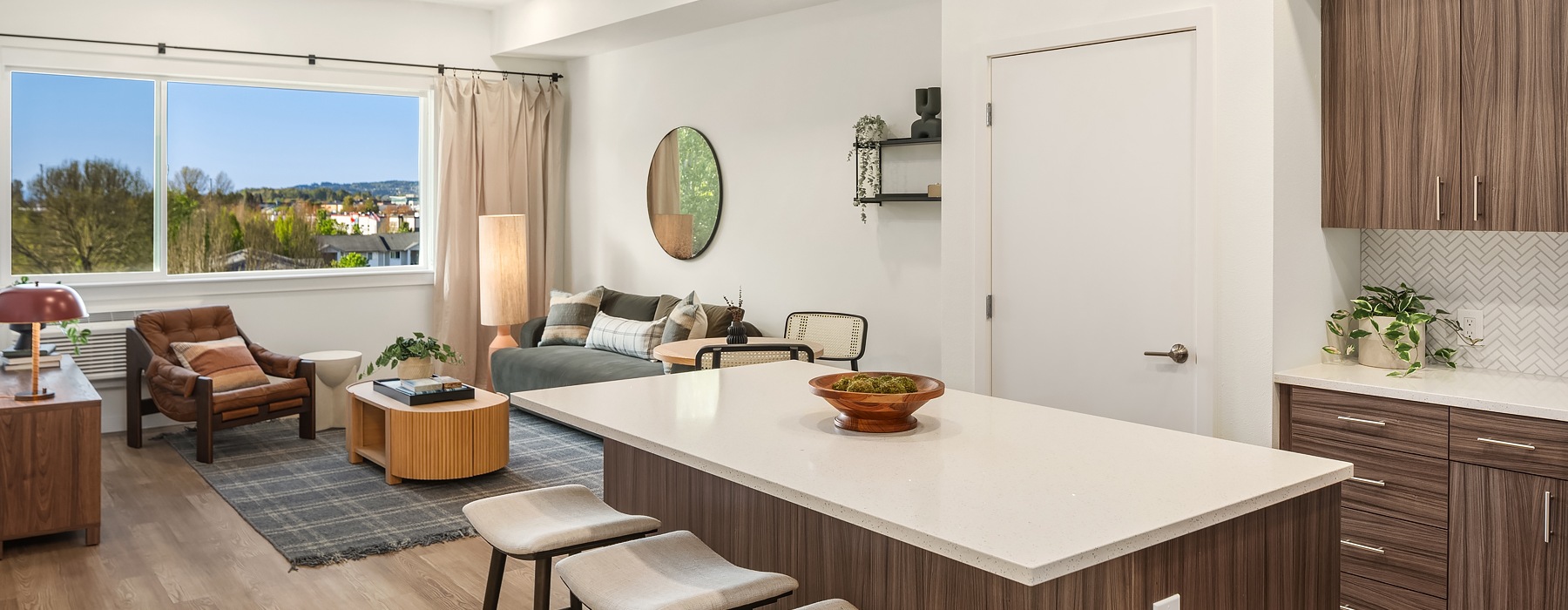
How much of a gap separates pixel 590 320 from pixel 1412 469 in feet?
15.7

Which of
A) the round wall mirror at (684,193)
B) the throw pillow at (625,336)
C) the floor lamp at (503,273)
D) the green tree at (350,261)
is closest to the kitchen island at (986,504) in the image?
the throw pillow at (625,336)

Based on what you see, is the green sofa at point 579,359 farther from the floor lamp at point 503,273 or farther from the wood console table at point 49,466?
the wood console table at point 49,466

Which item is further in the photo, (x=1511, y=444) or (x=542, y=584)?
(x=1511, y=444)

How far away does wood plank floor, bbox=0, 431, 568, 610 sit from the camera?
349cm

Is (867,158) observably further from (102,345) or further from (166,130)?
(102,345)

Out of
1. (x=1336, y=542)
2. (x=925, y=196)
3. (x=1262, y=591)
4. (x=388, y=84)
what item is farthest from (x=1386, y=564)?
(x=388, y=84)

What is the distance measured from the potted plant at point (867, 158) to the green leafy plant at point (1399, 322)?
221cm

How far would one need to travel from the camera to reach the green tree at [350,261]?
7.11 meters

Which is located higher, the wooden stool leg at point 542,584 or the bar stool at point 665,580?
the bar stool at point 665,580

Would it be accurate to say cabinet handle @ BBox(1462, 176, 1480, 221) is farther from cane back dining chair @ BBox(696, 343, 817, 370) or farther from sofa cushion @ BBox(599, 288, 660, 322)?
sofa cushion @ BBox(599, 288, 660, 322)

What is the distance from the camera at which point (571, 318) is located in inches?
264

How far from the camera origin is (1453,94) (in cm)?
302

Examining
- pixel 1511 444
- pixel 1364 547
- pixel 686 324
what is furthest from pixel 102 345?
pixel 1511 444

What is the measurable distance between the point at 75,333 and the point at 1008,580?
18.3 feet
